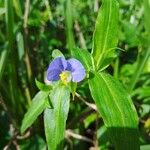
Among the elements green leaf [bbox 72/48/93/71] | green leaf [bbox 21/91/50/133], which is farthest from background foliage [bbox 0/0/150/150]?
green leaf [bbox 72/48/93/71]

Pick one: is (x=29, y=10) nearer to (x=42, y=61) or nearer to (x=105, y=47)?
(x=42, y=61)

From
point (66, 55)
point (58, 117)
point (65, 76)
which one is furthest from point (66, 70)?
point (66, 55)

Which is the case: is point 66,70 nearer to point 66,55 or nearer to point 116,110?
point 116,110

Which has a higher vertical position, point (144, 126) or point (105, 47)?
point (105, 47)

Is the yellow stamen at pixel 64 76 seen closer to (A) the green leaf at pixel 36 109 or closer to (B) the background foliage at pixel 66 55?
(A) the green leaf at pixel 36 109

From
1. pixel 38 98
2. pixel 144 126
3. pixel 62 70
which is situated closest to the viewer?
pixel 62 70

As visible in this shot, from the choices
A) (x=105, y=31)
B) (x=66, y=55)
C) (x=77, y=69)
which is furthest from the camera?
(x=66, y=55)

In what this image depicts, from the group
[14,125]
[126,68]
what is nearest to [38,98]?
[14,125]
